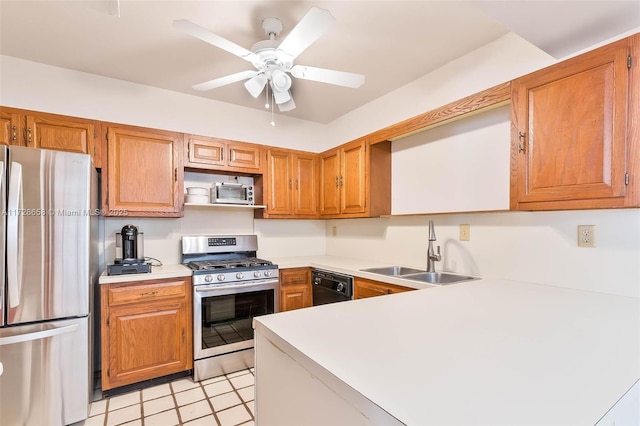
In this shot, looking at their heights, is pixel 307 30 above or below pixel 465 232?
above

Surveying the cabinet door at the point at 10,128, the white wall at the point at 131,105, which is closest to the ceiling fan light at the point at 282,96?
the white wall at the point at 131,105

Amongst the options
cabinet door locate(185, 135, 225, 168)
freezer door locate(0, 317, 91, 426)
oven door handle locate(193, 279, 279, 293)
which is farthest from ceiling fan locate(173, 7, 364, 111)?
freezer door locate(0, 317, 91, 426)

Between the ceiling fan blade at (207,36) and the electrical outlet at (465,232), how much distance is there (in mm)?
1814

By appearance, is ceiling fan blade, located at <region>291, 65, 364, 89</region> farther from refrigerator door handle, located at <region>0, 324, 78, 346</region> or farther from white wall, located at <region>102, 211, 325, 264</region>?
refrigerator door handle, located at <region>0, 324, 78, 346</region>

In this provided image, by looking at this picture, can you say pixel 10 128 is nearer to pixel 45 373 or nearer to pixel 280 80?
pixel 45 373

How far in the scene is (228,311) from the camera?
2600mm

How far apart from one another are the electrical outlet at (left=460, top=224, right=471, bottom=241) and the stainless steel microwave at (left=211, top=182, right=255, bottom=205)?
1906 mm

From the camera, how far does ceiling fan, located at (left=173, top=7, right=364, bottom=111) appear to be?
58.3 inches

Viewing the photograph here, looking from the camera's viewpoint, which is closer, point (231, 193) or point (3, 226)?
point (3, 226)

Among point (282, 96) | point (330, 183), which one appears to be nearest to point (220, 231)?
point (330, 183)

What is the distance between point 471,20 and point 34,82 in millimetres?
3134

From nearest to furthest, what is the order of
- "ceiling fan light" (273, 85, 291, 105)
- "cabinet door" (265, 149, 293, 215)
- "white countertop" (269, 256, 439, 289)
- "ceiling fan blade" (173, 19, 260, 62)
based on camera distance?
"ceiling fan blade" (173, 19, 260, 62), "white countertop" (269, 256, 439, 289), "ceiling fan light" (273, 85, 291, 105), "cabinet door" (265, 149, 293, 215)

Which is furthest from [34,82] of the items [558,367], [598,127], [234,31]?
[598,127]

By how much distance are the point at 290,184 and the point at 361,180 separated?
808 millimetres
